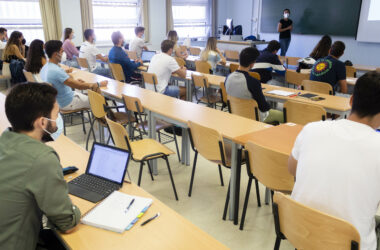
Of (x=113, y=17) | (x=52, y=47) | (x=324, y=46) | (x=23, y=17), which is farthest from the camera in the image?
(x=113, y=17)

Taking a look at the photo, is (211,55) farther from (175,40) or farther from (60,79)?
(60,79)

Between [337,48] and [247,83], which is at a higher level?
[337,48]

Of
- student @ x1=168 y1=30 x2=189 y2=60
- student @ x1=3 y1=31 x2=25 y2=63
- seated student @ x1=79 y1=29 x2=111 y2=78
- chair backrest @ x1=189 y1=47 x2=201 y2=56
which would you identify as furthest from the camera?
chair backrest @ x1=189 y1=47 x2=201 y2=56

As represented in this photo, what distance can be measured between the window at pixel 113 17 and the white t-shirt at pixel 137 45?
2.71m

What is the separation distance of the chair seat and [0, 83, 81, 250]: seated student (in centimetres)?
144

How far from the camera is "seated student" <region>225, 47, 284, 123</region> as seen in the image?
3.44 m

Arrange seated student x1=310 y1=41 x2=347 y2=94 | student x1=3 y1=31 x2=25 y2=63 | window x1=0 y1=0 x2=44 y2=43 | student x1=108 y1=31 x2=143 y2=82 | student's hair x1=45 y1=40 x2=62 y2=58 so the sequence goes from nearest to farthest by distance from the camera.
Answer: student's hair x1=45 y1=40 x2=62 y2=58 → seated student x1=310 y1=41 x2=347 y2=94 → student x1=108 y1=31 x2=143 y2=82 → student x1=3 y1=31 x2=25 y2=63 → window x1=0 y1=0 x2=44 y2=43

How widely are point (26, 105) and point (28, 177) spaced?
306 mm

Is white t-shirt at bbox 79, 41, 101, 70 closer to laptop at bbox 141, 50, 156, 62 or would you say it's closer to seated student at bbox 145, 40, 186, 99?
laptop at bbox 141, 50, 156, 62

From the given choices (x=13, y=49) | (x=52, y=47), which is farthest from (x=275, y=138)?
(x=13, y=49)

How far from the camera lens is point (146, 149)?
301cm

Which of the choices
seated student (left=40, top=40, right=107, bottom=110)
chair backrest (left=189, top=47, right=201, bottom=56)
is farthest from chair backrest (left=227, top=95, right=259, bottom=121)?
chair backrest (left=189, top=47, right=201, bottom=56)

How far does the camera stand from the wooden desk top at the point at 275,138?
7.57 feet

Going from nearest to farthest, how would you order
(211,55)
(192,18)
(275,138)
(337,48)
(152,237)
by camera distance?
(152,237) → (275,138) → (337,48) → (211,55) → (192,18)
